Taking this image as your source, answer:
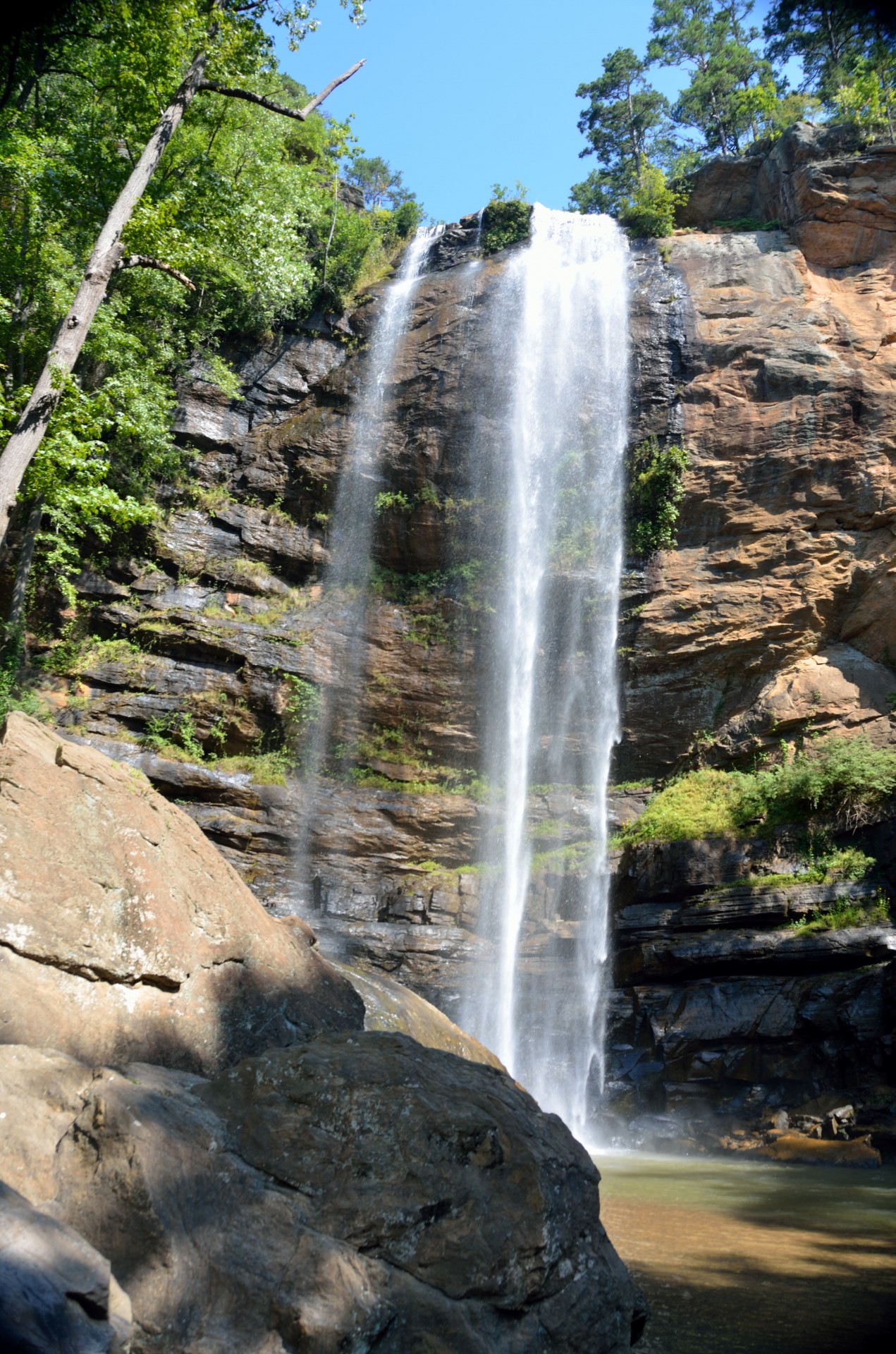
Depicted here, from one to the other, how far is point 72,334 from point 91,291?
0.59 metres

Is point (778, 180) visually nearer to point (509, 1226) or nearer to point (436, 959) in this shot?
Answer: point (436, 959)

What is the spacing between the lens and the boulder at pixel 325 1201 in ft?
10.4

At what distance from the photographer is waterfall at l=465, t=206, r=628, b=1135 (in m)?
14.1

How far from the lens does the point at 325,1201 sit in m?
3.77

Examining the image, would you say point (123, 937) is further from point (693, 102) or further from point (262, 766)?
point (693, 102)

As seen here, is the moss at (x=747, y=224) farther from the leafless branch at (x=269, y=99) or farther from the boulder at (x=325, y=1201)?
the boulder at (x=325, y=1201)

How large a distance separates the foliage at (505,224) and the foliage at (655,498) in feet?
26.4

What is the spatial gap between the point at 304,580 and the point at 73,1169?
53.6 feet

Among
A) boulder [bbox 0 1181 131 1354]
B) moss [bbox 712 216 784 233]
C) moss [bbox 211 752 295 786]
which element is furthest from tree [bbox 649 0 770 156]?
boulder [bbox 0 1181 131 1354]

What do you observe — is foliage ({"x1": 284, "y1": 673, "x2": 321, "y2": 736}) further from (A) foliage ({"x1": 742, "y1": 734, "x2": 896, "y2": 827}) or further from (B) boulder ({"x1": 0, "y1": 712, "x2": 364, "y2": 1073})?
(B) boulder ({"x1": 0, "y1": 712, "x2": 364, "y2": 1073})

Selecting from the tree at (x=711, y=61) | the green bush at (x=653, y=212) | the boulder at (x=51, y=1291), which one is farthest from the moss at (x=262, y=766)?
the tree at (x=711, y=61)

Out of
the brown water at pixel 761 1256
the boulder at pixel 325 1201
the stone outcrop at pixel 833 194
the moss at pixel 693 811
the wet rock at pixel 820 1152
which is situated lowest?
the wet rock at pixel 820 1152

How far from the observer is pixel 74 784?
571 cm

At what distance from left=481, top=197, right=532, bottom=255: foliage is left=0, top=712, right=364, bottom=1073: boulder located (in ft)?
68.8
